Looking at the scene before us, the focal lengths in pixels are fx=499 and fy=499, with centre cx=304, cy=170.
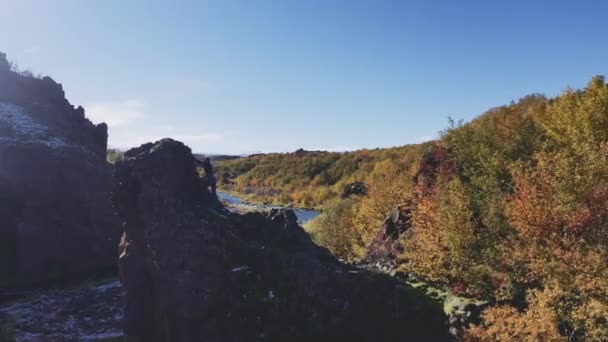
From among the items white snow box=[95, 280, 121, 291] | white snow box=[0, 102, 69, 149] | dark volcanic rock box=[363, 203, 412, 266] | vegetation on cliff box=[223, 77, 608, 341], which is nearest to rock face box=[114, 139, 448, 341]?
vegetation on cliff box=[223, 77, 608, 341]

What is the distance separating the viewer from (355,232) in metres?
78.4

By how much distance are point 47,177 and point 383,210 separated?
45.6 meters

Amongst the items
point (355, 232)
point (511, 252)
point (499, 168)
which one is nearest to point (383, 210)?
point (355, 232)

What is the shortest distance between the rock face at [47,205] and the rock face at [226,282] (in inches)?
1129

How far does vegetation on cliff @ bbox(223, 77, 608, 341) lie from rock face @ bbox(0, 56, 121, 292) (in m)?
37.6

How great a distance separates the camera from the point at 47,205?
5922cm

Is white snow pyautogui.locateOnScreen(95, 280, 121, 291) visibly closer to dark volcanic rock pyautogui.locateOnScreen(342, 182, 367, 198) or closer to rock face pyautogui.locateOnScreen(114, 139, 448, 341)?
rock face pyautogui.locateOnScreen(114, 139, 448, 341)

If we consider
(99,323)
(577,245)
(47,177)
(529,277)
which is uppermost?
(47,177)

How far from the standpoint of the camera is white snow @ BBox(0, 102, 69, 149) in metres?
63.5

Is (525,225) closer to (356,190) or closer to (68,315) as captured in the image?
(68,315)

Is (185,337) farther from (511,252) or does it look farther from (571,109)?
(571,109)

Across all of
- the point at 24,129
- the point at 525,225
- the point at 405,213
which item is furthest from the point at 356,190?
the point at 525,225

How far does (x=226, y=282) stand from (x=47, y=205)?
38.8 meters

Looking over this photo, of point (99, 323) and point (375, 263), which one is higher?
point (375, 263)
